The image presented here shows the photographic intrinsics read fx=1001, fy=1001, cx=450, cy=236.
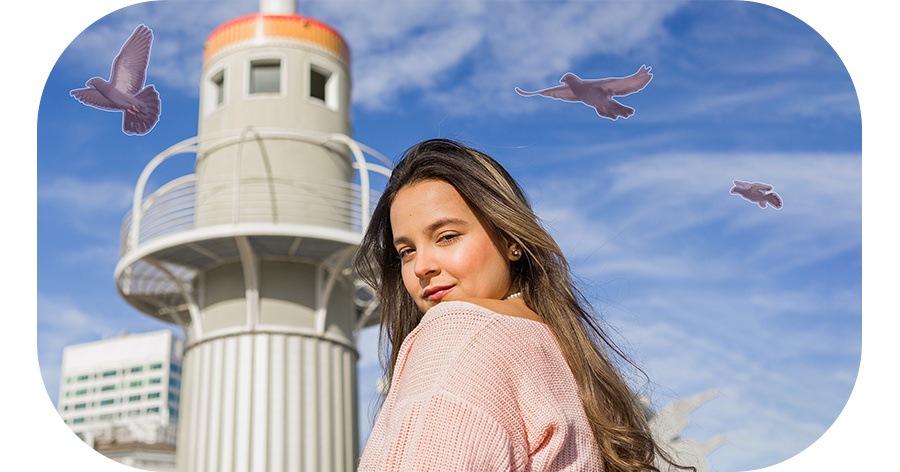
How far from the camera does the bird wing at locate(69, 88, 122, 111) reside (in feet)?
15.4

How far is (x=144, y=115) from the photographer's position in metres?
5.11

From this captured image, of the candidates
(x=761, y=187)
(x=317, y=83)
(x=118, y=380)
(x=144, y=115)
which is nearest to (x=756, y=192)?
(x=761, y=187)

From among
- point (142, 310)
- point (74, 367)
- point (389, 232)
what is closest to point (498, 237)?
point (389, 232)

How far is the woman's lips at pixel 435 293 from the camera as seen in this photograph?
1.10 meters

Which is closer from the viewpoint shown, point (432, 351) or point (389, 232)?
point (432, 351)

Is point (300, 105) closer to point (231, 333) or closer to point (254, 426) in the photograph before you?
point (231, 333)

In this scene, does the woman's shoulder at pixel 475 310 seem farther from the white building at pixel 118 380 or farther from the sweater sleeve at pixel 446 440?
the white building at pixel 118 380

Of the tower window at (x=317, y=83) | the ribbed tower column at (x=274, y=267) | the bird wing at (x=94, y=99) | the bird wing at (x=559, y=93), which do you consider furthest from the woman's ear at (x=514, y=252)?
the tower window at (x=317, y=83)

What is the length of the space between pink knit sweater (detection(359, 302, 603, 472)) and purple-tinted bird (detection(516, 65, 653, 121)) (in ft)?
10.6

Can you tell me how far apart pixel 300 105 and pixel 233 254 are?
1.76 metres

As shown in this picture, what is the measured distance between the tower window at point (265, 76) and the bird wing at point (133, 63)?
18.6 feet

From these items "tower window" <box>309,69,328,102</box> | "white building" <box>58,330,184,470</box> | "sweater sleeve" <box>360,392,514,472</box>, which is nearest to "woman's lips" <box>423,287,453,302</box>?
"sweater sleeve" <box>360,392,514,472</box>

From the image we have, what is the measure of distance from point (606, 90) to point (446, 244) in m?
3.54

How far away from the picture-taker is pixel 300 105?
34.7ft
